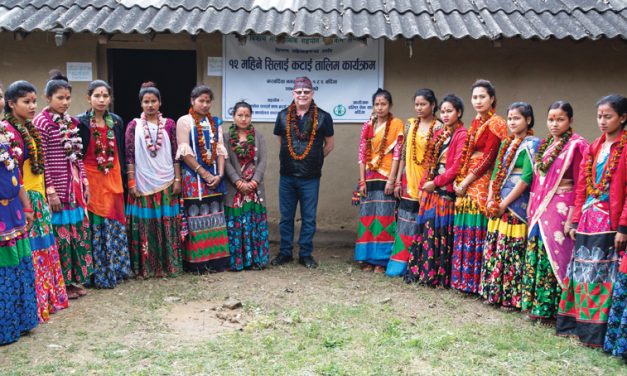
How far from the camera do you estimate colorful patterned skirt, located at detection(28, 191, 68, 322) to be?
16.0 ft

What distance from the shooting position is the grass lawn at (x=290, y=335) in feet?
13.4

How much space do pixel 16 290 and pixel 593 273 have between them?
4.17m

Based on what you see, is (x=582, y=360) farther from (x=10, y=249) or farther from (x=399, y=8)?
(x=399, y=8)

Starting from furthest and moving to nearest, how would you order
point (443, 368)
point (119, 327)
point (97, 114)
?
point (97, 114)
point (119, 327)
point (443, 368)

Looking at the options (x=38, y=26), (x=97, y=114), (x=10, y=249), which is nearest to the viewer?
(x=10, y=249)

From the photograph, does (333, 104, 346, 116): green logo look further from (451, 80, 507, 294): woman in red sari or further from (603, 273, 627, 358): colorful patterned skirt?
(603, 273, 627, 358): colorful patterned skirt

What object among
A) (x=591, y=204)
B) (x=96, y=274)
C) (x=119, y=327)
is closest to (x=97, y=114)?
(x=96, y=274)

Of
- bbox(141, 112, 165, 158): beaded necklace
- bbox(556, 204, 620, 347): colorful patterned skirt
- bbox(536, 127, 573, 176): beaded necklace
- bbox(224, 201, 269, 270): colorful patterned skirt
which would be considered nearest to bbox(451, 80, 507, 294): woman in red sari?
bbox(536, 127, 573, 176): beaded necklace

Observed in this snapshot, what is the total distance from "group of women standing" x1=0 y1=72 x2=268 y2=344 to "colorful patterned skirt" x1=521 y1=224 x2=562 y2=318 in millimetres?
2755

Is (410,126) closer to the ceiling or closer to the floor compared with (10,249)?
closer to the ceiling

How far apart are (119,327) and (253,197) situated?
2094 mm

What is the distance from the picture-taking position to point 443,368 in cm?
406

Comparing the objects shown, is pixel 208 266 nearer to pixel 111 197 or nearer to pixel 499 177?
pixel 111 197

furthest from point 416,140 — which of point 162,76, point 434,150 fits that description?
point 162,76
